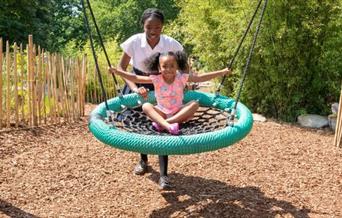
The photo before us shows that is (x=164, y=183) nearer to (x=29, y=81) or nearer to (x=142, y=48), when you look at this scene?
(x=142, y=48)

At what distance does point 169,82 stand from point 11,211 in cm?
150

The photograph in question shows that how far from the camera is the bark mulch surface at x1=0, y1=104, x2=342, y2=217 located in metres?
3.51

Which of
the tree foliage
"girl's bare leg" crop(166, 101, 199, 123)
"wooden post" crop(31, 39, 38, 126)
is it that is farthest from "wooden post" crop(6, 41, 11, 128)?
the tree foliage

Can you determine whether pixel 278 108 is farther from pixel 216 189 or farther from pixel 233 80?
pixel 216 189

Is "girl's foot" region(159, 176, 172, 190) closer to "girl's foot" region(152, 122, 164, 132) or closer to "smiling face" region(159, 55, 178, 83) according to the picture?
"girl's foot" region(152, 122, 164, 132)

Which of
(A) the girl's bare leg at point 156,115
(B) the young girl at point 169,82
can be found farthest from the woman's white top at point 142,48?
(A) the girl's bare leg at point 156,115

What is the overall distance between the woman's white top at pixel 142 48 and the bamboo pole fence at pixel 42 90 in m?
2.16

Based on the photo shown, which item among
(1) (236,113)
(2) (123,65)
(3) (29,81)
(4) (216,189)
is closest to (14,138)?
(3) (29,81)

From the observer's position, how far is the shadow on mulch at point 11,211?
3343mm

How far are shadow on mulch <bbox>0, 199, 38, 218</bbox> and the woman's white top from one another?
1.39m

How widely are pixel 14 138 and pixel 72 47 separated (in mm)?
17647

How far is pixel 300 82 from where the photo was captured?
7.27m

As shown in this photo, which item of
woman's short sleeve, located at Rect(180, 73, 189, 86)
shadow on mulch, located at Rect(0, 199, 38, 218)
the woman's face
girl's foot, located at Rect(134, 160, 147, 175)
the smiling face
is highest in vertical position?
the woman's face

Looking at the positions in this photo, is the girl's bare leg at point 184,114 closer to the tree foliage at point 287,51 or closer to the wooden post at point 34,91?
the wooden post at point 34,91
